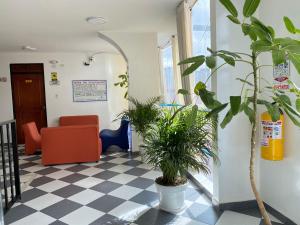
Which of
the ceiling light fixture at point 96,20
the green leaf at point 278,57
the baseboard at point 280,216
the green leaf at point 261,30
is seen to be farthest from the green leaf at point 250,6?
the ceiling light fixture at point 96,20

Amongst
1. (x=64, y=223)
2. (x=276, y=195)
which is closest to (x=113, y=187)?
(x=64, y=223)

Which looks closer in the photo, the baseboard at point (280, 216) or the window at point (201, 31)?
the baseboard at point (280, 216)

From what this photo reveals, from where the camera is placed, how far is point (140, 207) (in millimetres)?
2613

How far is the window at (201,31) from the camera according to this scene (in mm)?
2982

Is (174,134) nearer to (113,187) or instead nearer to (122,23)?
(113,187)

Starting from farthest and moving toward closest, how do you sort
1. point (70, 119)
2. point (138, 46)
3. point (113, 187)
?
point (70, 119)
point (138, 46)
point (113, 187)

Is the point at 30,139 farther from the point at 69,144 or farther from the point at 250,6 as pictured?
the point at 250,6

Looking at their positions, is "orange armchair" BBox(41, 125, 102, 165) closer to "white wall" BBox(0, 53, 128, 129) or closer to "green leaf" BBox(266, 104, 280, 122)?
"white wall" BBox(0, 53, 128, 129)

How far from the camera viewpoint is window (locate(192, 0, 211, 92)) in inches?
117

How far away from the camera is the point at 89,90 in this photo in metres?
6.87

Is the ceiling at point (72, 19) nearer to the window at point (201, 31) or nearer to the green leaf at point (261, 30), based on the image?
the window at point (201, 31)

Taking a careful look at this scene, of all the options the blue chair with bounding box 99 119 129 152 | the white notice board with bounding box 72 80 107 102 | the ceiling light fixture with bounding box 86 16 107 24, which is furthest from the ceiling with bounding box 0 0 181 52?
the blue chair with bounding box 99 119 129 152

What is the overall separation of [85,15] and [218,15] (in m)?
2.10

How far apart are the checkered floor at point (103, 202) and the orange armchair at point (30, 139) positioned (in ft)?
3.39
